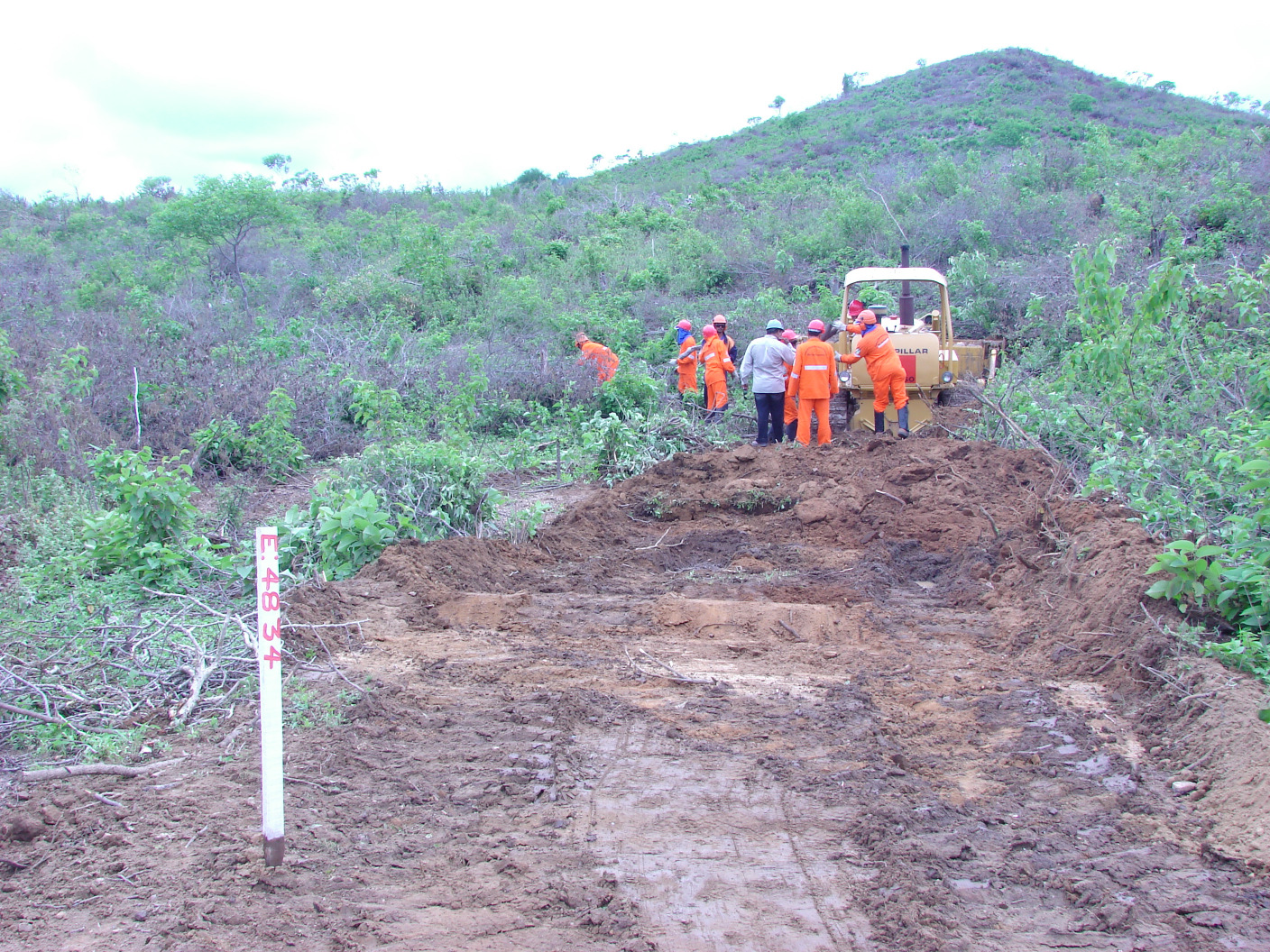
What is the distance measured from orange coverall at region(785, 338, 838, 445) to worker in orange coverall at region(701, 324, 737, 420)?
1.57m

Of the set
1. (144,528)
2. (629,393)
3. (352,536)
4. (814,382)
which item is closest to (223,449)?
(144,528)

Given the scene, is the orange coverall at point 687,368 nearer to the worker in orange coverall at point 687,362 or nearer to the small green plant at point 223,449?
the worker in orange coverall at point 687,362

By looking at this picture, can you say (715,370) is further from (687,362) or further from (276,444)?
(276,444)

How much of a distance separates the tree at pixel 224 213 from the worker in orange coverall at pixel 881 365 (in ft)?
53.8

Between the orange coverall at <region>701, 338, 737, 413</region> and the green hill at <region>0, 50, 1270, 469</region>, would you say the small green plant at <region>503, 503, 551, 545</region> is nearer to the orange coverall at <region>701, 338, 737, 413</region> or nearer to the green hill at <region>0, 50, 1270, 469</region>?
the green hill at <region>0, 50, 1270, 469</region>

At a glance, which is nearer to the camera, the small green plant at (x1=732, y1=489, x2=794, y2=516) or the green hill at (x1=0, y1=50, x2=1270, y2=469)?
the small green plant at (x1=732, y1=489, x2=794, y2=516)

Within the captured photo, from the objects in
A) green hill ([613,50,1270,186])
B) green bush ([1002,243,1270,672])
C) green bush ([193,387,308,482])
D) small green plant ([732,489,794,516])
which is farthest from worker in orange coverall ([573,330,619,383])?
green hill ([613,50,1270,186])

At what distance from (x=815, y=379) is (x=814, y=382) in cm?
4

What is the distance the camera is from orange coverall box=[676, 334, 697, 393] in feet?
45.1

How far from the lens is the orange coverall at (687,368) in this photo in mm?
13758

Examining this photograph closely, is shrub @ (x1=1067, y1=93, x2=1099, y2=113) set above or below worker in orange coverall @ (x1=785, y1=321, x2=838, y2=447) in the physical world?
above

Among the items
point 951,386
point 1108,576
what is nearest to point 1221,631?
point 1108,576

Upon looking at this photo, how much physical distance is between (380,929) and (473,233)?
953 inches

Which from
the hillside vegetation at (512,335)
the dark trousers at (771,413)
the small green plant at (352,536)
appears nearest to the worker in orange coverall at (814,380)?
the dark trousers at (771,413)
